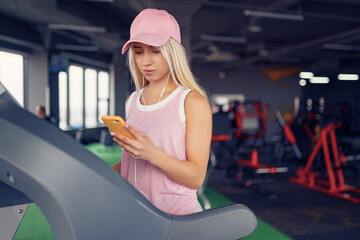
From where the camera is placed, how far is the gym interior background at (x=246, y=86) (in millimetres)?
4375

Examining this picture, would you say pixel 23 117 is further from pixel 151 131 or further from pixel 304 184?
pixel 304 184

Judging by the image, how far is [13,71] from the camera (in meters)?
7.94

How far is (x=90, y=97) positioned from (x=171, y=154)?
36.8 ft

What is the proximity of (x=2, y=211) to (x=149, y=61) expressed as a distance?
0.48 m

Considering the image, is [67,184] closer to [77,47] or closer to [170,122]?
[170,122]

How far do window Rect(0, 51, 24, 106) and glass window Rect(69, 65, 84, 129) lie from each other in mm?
1766

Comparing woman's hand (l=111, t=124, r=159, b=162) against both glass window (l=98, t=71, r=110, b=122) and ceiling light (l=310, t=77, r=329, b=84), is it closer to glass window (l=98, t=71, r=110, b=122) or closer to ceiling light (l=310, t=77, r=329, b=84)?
glass window (l=98, t=71, r=110, b=122)

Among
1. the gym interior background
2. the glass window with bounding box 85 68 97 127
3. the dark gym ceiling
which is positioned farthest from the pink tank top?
the glass window with bounding box 85 68 97 127

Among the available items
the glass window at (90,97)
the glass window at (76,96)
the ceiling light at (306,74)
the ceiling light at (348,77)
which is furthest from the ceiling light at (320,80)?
the glass window at (76,96)

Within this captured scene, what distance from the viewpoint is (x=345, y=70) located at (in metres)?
13.8

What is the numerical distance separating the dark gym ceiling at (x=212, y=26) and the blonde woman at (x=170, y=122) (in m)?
5.26

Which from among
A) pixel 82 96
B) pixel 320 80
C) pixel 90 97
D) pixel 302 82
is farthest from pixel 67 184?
pixel 302 82

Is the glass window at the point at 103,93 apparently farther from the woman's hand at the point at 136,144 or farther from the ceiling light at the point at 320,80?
the woman's hand at the point at 136,144

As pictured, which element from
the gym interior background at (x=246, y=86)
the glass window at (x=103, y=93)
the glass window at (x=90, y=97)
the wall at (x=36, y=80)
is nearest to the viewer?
the gym interior background at (x=246, y=86)
